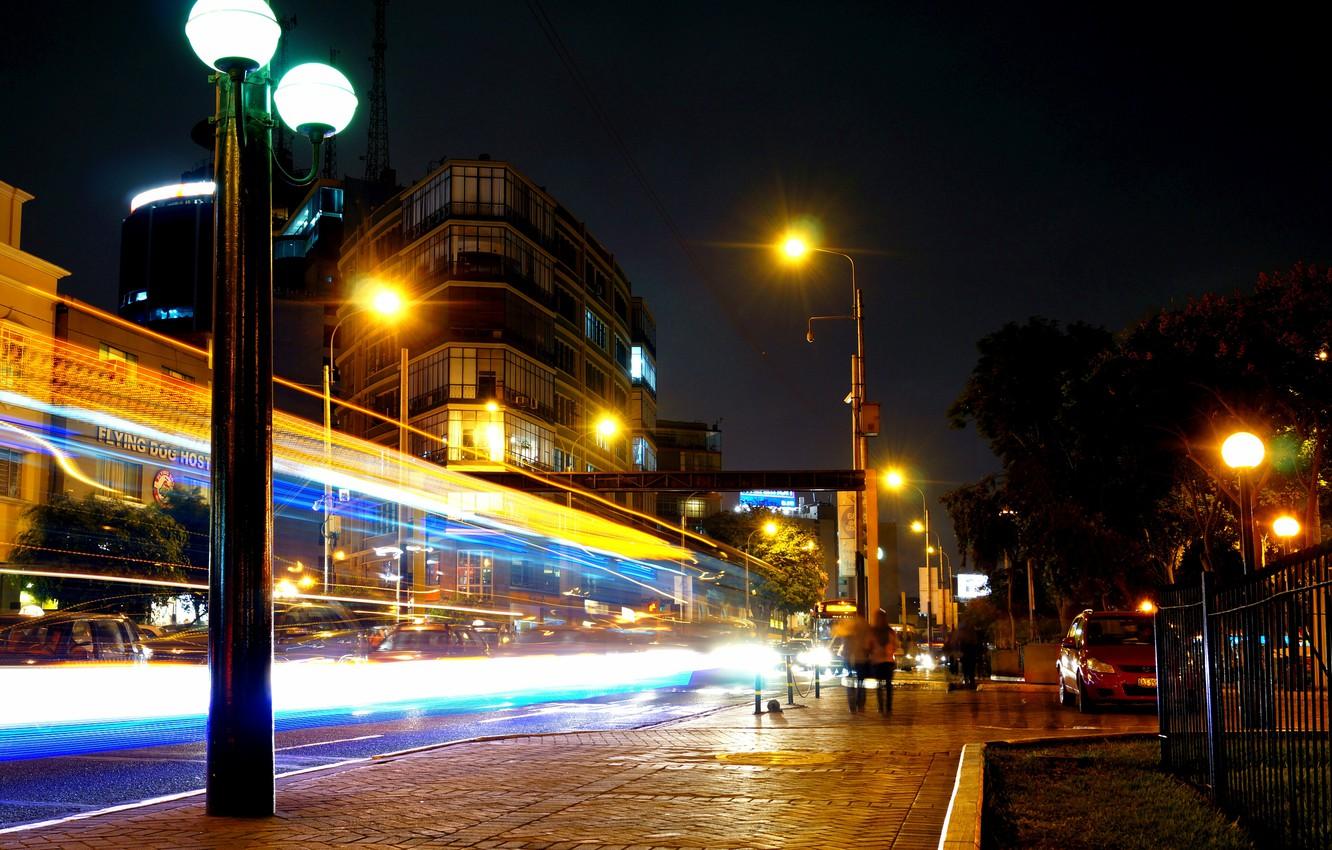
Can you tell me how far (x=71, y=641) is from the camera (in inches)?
631

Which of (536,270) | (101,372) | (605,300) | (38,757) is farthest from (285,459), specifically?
(605,300)

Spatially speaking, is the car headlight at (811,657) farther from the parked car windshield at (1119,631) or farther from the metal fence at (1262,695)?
the metal fence at (1262,695)

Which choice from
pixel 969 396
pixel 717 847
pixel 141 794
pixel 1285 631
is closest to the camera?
pixel 1285 631

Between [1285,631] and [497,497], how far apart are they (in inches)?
1076

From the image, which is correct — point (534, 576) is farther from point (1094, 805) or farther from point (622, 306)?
point (622, 306)

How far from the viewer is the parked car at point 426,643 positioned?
24938 millimetres

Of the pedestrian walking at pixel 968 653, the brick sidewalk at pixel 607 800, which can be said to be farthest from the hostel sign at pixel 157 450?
the pedestrian walking at pixel 968 653

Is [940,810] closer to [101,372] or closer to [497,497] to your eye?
[101,372]

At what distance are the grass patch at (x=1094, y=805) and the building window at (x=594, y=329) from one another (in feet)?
248

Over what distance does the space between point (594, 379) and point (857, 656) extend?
6916cm

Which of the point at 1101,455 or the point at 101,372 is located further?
the point at 1101,455

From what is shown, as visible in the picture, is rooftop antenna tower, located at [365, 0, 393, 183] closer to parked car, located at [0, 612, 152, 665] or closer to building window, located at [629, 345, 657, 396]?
building window, located at [629, 345, 657, 396]

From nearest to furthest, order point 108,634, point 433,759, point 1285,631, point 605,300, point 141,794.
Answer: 1. point 1285,631
2. point 141,794
3. point 433,759
4. point 108,634
5. point 605,300

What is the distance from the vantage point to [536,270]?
77.4 metres
